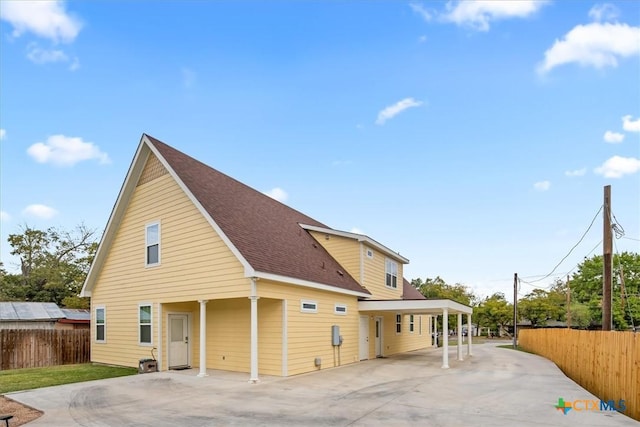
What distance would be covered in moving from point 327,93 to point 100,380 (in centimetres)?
1538

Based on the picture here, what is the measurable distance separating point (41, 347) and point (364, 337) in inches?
524

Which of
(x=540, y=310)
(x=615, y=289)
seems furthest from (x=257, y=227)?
(x=540, y=310)

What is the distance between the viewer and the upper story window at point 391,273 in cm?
2342

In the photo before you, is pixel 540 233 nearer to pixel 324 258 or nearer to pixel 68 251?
pixel 324 258

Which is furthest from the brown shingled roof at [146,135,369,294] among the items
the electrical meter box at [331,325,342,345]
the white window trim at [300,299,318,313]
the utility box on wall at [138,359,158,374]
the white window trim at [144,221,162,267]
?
the utility box on wall at [138,359,158,374]

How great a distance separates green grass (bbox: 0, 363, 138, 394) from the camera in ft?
41.1

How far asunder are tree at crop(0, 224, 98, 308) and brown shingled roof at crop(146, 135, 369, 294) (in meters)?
25.1

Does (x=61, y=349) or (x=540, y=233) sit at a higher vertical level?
(x=540, y=233)

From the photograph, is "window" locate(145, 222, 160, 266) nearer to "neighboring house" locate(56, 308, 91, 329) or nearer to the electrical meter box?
the electrical meter box

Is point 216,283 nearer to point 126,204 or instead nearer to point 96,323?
point 126,204

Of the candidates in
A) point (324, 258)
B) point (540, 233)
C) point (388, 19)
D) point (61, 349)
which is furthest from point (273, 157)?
point (540, 233)

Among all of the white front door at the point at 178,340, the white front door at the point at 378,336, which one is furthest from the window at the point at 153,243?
the white front door at the point at 378,336

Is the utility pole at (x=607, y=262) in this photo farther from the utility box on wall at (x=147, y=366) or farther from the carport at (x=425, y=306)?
the utility box on wall at (x=147, y=366)

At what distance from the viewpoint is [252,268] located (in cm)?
1244
